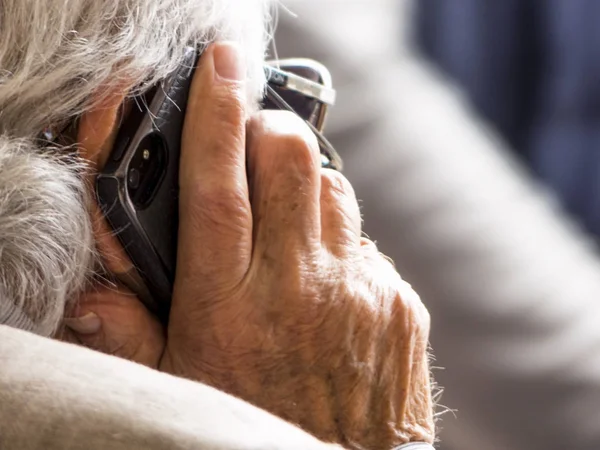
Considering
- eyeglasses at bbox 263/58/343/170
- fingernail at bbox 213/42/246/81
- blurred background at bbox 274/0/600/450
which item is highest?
fingernail at bbox 213/42/246/81

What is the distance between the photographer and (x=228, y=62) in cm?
62

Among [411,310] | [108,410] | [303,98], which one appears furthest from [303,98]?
[108,410]

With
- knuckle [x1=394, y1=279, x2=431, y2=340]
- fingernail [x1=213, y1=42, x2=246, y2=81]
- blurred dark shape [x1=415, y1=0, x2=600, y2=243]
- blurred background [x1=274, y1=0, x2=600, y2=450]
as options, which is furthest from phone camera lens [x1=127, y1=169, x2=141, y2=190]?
blurred dark shape [x1=415, y1=0, x2=600, y2=243]

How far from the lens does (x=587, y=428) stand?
1332 millimetres

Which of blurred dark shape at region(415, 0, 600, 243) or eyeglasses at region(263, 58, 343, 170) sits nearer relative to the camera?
eyeglasses at region(263, 58, 343, 170)

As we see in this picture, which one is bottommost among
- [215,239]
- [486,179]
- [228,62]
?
[486,179]

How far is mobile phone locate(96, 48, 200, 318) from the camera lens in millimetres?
569

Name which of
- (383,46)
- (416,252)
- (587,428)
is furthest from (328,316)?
(383,46)

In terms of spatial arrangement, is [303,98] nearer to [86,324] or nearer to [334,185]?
[334,185]

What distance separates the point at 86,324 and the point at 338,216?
214 mm

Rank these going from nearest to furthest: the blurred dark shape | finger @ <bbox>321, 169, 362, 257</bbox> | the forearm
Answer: the forearm < finger @ <bbox>321, 169, 362, 257</bbox> < the blurred dark shape

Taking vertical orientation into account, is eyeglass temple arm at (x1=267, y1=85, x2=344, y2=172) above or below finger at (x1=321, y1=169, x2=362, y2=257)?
above

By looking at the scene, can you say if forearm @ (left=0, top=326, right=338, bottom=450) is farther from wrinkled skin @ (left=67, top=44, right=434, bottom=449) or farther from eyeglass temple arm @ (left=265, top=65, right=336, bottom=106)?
eyeglass temple arm @ (left=265, top=65, right=336, bottom=106)

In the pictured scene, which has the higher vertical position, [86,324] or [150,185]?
[150,185]
